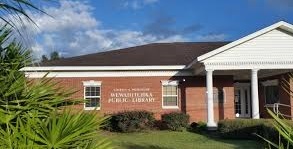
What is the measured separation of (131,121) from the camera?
26031mm

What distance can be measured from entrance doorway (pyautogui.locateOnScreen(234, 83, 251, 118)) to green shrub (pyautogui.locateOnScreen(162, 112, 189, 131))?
8.04 m

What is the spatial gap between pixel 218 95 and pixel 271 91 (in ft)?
14.2

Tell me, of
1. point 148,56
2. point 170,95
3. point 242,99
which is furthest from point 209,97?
point 242,99

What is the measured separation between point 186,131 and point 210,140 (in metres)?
5.10

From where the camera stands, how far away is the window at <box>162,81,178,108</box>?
29562 mm

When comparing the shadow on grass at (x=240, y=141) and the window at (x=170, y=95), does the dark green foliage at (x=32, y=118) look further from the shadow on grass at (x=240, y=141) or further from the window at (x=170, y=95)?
the window at (x=170, y=95)

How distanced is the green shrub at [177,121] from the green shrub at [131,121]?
0.92 metres

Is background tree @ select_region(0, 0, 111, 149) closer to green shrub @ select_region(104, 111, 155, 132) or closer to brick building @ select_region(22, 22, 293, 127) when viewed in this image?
green shrub @ select_region(104, 111, 155, 132)

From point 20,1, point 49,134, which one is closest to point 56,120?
point 49,134

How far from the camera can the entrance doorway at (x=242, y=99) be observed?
1353 inches

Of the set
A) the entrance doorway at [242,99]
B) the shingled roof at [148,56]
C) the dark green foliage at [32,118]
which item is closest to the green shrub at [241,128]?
the shingled roof at [148,56]

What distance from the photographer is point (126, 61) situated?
30.2m

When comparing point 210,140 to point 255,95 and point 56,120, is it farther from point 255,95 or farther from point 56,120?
point 56,120

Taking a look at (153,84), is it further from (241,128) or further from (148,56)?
→ (241,128)
